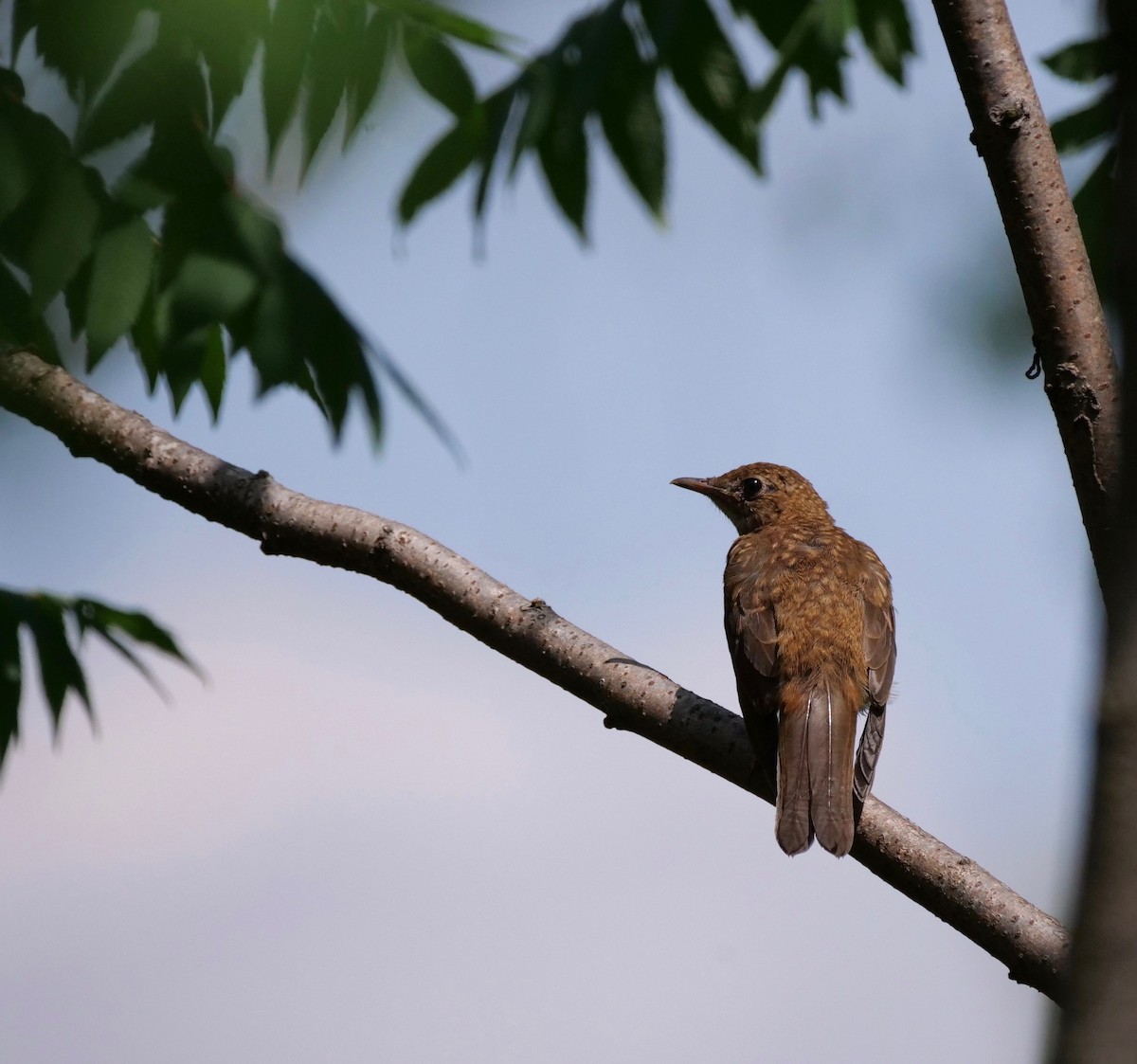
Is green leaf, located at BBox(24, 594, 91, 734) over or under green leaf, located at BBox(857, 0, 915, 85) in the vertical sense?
under

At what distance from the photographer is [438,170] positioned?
178 inches

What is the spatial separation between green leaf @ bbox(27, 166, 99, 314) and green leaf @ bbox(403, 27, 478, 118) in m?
1.02

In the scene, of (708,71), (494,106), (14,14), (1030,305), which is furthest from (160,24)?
(1030,305)

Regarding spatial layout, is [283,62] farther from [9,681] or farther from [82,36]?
[9,681]

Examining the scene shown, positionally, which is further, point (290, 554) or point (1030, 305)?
point (290, 554)

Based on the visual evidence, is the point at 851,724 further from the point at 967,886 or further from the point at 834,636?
the point at 967,886

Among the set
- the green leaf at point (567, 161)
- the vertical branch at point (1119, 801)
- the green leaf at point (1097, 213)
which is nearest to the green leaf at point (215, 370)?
the green leaf at point (567, 161)

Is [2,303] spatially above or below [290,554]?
above

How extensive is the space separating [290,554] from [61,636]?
1.18m

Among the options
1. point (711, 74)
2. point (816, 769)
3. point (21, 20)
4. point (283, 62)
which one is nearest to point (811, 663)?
point (816, 769)

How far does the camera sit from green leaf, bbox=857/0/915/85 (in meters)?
4.31

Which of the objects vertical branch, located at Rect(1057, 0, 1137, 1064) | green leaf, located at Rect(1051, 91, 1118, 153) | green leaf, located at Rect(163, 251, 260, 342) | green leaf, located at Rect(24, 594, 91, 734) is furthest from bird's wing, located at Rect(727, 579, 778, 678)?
vertical branch, located at Rect(1057, 0, 1137, 1064)

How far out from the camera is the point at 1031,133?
299cm

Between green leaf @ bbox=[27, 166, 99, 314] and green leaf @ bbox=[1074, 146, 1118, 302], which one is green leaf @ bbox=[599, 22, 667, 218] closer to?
green leaf @ bbox=[1074, 146, 1118, 302]
